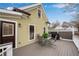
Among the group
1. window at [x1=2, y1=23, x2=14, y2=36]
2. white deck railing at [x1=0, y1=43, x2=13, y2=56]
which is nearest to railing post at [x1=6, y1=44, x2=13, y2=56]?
white deck railing at [x1=0, y1=43, x2=13, y2=56]

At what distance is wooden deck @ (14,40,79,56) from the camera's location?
2346 mm

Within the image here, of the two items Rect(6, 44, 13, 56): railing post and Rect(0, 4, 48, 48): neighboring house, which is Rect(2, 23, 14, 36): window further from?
Rect(6, 44, 13, 56): railing post

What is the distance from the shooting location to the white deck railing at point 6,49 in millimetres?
2256

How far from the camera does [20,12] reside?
233cm

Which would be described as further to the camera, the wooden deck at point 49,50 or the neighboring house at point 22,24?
the wooden deck at point 49,50

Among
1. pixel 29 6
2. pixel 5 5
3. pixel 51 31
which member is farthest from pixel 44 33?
pixel 5 5

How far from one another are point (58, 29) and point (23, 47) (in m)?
0.71

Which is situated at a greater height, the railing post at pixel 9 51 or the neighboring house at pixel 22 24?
the neighboring house at pixel 22 24

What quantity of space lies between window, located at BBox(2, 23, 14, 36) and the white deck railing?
0.19 meters

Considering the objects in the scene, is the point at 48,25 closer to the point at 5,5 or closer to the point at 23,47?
the point at 23,47

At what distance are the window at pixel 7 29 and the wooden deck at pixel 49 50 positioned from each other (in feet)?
1.08

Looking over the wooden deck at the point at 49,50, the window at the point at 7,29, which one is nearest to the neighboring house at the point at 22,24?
the window at the point at 7,29

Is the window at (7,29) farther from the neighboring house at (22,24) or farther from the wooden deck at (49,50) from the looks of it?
the wooden deck at (49,50)

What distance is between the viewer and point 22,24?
92.4 inches
